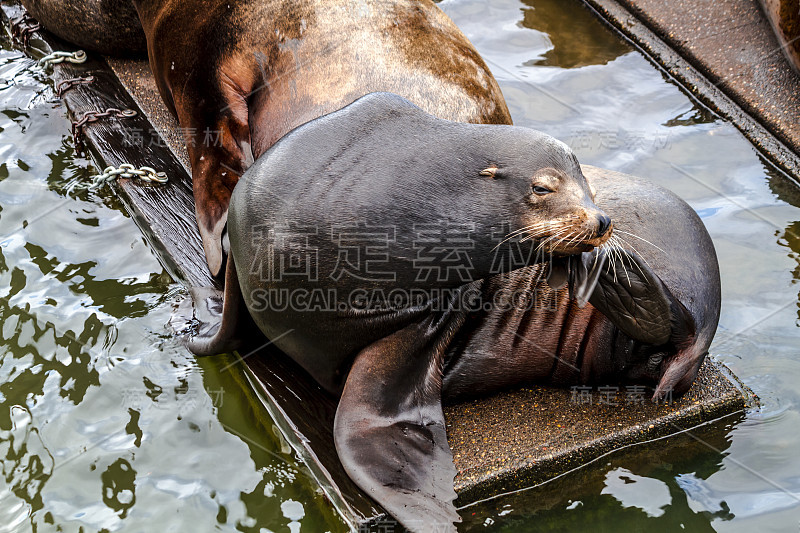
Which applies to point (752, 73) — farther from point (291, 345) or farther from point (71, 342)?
point (71, 342)

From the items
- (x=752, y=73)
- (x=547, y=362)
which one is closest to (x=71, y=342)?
(x=547, y=362)

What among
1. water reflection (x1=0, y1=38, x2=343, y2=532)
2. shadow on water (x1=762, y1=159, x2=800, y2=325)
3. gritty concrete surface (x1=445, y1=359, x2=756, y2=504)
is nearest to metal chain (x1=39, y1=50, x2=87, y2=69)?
water reflection (x1=0, y1=38, x2=343, y2=532)

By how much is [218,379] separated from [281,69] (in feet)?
4.98

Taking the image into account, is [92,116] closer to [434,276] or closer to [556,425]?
[434,276]

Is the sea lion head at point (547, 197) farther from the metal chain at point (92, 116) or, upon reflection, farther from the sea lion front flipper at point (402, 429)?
the metal chain at point (92, 116)

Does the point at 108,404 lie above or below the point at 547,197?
below

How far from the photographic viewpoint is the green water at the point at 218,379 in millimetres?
3684

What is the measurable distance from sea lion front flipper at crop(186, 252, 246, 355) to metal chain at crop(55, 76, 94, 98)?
228 cm

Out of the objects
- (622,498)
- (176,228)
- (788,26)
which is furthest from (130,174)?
(788,26)

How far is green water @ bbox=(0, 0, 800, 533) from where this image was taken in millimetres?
3684

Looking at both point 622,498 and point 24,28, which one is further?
point 24,28

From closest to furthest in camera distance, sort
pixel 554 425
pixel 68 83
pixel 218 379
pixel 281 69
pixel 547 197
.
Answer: pixel 547 197
pixel 554 425
pixel 218 379
pixel 281 69
pixel 68 83

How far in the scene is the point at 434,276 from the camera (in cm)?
350

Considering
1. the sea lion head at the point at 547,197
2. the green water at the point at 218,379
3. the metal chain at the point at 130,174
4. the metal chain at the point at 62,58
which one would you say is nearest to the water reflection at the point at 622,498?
the green water at the point at 218,379
